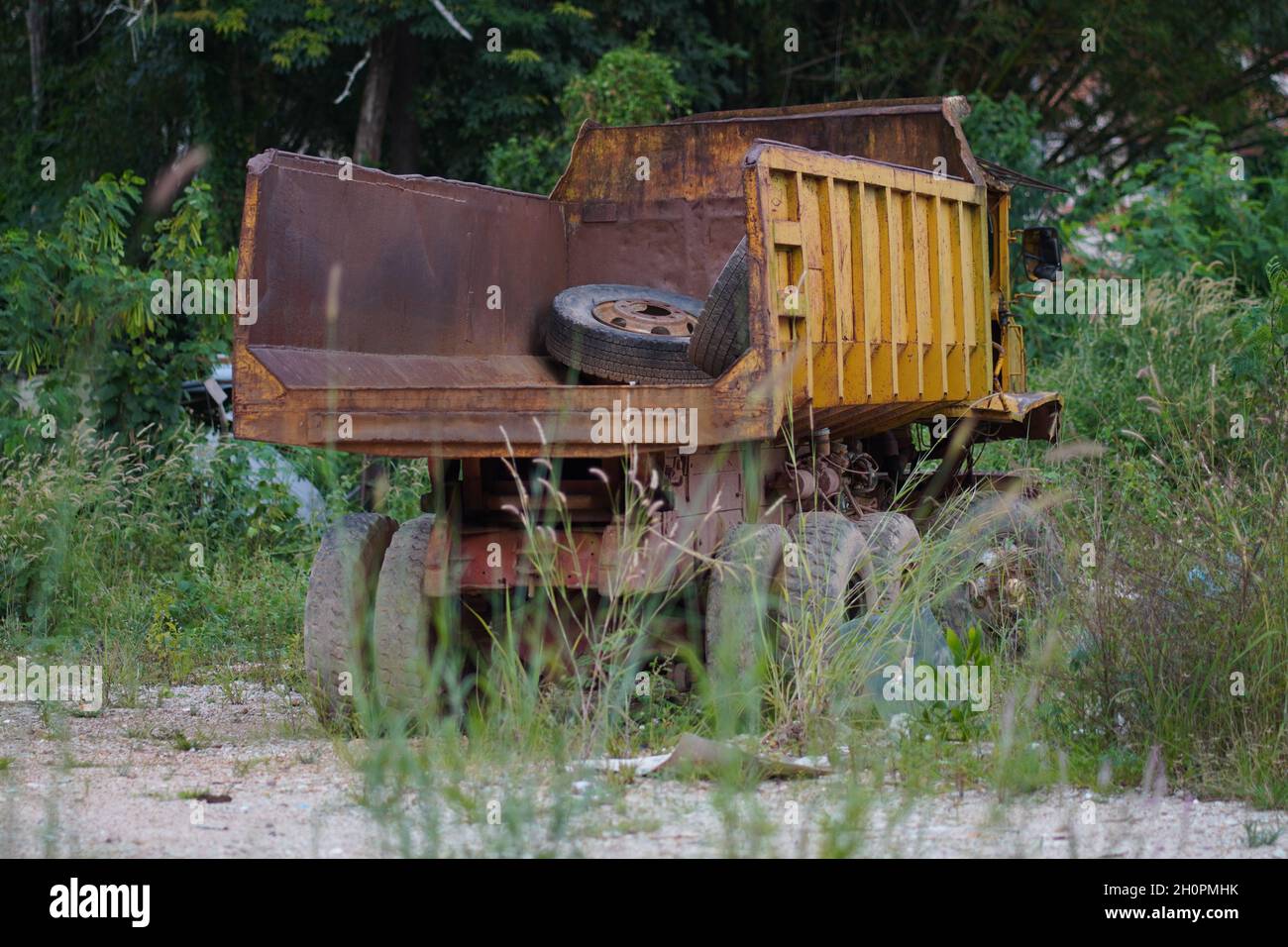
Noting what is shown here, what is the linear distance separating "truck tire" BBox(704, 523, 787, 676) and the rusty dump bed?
0.50 m

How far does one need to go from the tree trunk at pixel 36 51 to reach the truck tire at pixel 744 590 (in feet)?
43.9

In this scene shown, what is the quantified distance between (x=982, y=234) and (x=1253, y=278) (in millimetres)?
6750

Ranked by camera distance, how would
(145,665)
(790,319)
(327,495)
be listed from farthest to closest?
(327,495)
(145,665)
(790,319)

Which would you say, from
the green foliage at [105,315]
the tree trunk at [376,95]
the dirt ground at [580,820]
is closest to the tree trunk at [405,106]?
the tree trunk at [376,95]

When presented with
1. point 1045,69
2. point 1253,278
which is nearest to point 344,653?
point 1253,278

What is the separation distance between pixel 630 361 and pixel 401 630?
5.63ft

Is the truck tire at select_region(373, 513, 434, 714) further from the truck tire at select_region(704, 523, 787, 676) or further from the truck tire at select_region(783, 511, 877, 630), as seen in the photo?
the truck tire at select_region(783, 511, 877, 630)

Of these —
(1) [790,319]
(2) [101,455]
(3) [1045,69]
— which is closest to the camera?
(1) [790,319]

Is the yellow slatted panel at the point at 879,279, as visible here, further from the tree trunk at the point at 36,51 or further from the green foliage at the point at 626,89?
the tree trunk at the point at 36,51

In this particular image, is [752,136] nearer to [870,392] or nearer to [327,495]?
[870,392]

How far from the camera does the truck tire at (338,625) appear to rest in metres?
6.25

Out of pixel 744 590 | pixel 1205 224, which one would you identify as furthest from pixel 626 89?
pixel 744 590

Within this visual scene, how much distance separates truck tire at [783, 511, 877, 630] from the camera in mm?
5945

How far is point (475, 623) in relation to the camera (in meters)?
6.66
